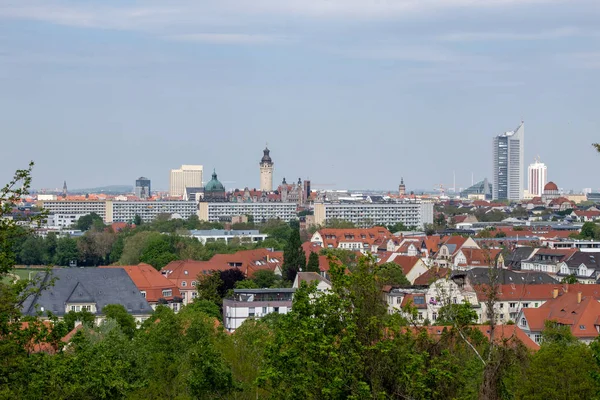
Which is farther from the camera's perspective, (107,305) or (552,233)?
(552,233)

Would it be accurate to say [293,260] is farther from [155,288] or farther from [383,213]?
[383,213]

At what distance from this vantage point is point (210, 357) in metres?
25.9

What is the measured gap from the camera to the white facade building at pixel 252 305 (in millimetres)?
56000

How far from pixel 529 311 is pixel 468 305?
33685mm

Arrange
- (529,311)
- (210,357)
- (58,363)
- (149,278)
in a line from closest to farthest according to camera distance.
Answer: (58,363) → (210,357) → (529,311) → (149,278)

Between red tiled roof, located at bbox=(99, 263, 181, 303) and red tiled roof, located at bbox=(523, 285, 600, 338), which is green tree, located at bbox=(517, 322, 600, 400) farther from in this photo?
red tiled roof, located at bbox=(99, 263, 181, 303)

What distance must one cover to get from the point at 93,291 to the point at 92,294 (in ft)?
1.20

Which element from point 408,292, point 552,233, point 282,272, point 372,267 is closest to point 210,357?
point 372,267

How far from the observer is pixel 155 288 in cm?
6694

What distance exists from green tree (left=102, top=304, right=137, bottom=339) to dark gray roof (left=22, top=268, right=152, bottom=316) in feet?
7.47

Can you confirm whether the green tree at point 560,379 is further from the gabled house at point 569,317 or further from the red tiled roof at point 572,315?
the red tiled roof at point 572,315

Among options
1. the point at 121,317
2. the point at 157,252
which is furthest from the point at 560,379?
the point at 157,252

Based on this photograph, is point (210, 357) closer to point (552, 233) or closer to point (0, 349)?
point (0, 349)

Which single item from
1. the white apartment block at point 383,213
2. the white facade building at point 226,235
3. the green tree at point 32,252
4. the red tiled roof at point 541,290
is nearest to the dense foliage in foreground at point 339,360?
the red tiled roof at point 541,290
